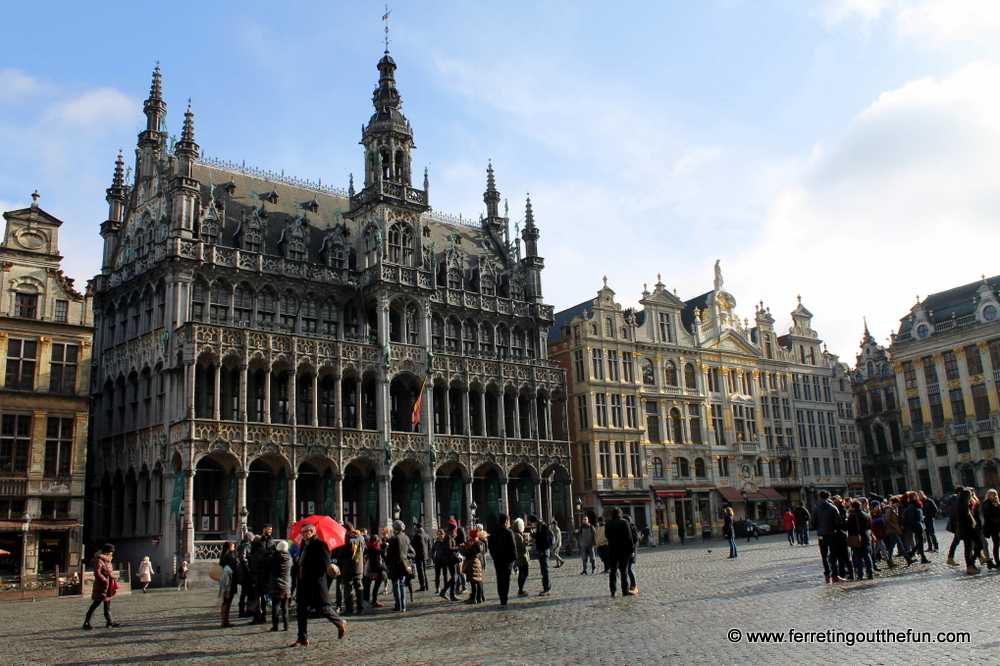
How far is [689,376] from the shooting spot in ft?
219

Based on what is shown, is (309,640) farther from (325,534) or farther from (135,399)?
(135,399)

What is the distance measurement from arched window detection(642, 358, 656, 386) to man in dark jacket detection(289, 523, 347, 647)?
50403 mm

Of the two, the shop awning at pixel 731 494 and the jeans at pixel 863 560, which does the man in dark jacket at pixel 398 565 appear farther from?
the shop awning at pixel 731 494

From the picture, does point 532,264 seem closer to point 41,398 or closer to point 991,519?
point 41,398

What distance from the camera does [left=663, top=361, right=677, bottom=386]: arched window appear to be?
2574 inches

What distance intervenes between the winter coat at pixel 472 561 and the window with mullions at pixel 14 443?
27717mm

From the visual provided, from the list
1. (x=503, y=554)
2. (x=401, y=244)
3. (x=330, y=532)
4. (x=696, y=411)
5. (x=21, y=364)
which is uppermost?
(x=401, y=244)

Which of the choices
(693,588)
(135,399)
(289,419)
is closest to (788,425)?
(289,419)

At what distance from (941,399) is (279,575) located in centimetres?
7334

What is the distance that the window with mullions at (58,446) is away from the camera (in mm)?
40906

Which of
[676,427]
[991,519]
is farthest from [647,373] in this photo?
[991,519]

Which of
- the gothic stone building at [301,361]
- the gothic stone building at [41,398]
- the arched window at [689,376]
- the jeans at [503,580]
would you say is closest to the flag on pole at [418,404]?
the gothic stone building at [301,361]

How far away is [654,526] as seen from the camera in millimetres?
60344

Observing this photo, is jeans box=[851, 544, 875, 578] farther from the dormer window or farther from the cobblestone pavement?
the dormer window
